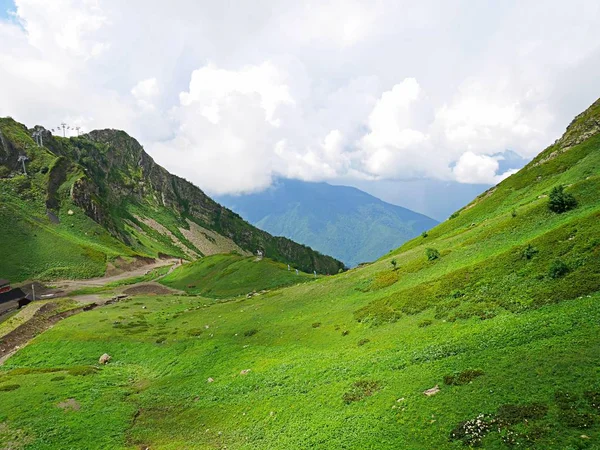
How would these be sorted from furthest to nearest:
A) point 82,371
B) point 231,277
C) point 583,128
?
point 231,277
point 583,128
point 82,371

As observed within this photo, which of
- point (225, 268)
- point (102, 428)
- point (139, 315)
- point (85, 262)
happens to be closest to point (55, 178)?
point (85, 262)

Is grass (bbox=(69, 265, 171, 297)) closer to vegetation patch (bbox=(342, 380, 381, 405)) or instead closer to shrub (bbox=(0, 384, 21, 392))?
shrub (bbox=(0, 384, 21, 392))

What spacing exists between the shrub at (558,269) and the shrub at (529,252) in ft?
12.6

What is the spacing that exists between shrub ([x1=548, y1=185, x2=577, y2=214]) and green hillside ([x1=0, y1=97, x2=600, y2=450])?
0.15 metres

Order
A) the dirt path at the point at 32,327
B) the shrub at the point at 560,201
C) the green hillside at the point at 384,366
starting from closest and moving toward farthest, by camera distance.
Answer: the green hillside at the point at 384,366 → the shrub at the point at 560,201 → the dirt path at the point at 32,327

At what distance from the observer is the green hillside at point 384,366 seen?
1720cm

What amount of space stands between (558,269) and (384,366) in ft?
48.5

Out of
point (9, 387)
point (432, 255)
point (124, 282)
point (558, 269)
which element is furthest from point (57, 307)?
point (558, 269)

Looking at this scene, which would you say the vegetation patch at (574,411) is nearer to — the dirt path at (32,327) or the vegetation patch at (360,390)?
the vegetation patch at (360,390)

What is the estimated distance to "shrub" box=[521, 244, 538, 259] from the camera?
3059cm

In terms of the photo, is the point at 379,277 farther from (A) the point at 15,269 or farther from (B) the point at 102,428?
(A) the point at 15,269

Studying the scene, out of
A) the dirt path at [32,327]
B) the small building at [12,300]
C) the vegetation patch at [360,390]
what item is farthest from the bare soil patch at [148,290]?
the vegetation patch at [360,390]

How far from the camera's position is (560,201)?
38344mm

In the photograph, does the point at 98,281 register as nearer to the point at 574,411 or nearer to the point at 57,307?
the point at 57,307
